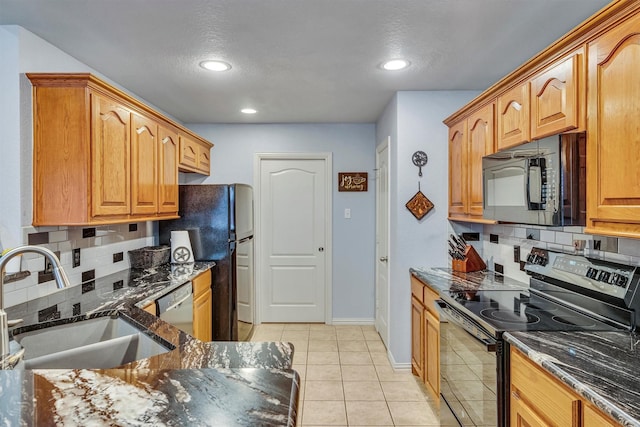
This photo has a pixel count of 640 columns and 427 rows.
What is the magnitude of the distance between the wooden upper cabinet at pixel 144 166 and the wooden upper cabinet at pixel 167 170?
0.24 ft

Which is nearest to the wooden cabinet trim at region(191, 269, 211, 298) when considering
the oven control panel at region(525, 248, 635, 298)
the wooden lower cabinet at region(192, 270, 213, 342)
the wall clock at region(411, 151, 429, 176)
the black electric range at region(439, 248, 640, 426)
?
the wooden lower cabinet at region(192, 270, 213, 342)

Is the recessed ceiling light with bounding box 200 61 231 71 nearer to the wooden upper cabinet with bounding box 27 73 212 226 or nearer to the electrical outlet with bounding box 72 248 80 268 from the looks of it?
the wooden upper cabinet with bounding box 27 73 212 226

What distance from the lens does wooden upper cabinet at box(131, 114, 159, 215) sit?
263 centimetres

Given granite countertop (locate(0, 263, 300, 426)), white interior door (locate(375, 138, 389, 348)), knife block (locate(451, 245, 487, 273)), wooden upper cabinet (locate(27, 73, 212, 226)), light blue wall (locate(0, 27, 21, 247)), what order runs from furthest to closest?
white interior door (locate(375, 138, 389, 348)) < knife block (locate(451, 245, 487, 273)) < wooden upper cabinet (locate(27, 73, 212, 226)) < light blue wall (locate(0, 27, 21, 247)) < granite countertop (locate(0, 263, 300, 426))

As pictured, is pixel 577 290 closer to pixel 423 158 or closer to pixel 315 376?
pixel 423 158

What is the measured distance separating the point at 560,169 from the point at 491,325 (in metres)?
0.74

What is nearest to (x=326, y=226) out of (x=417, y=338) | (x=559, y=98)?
(x=417, y=338)

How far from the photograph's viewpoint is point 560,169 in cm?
164

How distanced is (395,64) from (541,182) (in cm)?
127

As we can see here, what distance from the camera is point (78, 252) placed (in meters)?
2.54

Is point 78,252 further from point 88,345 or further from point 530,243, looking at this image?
point 530,243

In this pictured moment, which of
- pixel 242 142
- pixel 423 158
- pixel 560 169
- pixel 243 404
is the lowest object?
pixel 243 404

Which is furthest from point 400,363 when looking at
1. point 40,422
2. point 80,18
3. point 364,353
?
point 80,18

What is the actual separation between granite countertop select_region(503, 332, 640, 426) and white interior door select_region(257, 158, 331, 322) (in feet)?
9.83
